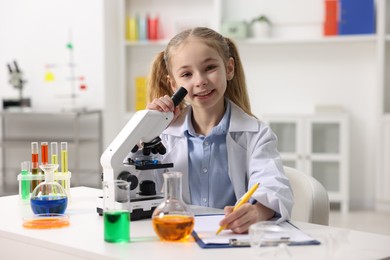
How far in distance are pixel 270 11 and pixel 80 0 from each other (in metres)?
1.58

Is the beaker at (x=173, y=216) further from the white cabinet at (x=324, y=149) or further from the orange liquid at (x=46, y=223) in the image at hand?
the white cabinet at (x=324, y=149)

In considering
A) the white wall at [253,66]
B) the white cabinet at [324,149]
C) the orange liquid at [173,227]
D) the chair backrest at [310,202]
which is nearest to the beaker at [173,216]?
the orange liquid at [173,227]

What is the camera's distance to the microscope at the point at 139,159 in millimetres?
1476

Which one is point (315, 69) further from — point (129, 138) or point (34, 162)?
point (129, 138)

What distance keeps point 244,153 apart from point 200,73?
0.85ft

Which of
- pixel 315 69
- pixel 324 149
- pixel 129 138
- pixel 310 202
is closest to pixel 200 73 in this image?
pixel 129 138

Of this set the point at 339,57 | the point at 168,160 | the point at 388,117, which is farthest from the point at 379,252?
the point at 339,57

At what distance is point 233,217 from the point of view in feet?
4.32

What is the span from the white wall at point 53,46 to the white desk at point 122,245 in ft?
11.9

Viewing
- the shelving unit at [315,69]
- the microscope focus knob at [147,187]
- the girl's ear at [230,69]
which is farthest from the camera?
the shelving unit at [315,69]

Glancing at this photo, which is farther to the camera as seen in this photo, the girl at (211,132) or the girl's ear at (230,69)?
the girl's ear at (230,69)

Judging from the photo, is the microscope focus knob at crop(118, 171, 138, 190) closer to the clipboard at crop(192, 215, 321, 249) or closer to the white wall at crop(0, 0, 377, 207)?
the clipboard at crop(192, 215, 321, 249)

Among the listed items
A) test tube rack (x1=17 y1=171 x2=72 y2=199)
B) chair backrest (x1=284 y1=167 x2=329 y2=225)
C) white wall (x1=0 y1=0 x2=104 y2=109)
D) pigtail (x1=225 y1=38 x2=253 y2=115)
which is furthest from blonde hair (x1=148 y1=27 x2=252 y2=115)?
white wall (x1=0 y1=0 x2=104 y2=109)

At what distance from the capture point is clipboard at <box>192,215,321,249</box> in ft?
4.01
